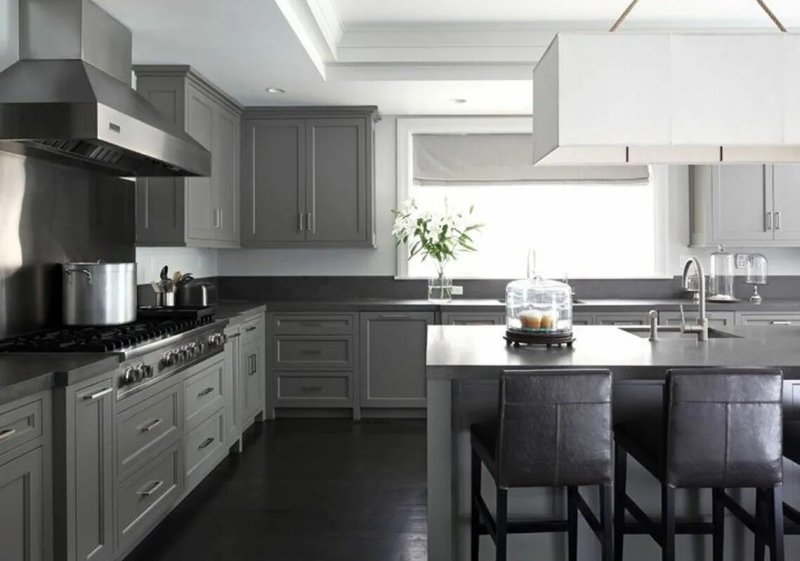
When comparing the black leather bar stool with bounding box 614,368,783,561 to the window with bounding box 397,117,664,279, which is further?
the window with bounding box 397,117,664,279

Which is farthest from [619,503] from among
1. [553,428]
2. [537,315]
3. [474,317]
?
[474,317]

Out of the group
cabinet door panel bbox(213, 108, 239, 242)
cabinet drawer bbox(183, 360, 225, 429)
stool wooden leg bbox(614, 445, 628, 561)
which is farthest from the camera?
cabinet door panel bbox(213, 108, 239, 242)

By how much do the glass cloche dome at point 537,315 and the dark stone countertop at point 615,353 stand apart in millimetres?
52

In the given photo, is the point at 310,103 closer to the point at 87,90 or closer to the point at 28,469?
the point at 87,90

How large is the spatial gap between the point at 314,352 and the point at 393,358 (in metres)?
0.61

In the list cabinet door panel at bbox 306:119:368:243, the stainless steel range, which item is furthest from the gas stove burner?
cabinet door panel at bbox 306:119:368:243

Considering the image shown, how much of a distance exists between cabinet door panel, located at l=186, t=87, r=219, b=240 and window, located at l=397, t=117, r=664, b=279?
5.52ft

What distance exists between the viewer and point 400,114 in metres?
5.64

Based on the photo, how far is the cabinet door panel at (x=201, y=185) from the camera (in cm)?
423

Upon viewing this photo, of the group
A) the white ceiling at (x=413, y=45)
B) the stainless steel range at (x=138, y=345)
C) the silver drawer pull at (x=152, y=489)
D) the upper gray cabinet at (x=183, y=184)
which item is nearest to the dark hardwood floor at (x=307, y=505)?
the silver drawer pull at (x=152, y=489)

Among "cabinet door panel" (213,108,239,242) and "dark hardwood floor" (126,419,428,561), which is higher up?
"cabinet door panel" (213,108,239,242)

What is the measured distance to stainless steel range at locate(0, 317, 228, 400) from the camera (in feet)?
8.43

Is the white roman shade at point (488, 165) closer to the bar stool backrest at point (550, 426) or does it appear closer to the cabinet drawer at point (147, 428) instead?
the cabinet drawer at point (147, 428)

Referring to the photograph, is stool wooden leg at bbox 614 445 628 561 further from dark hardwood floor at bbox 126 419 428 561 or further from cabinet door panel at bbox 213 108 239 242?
cabinet door panel at bbox 213 108 239 242
